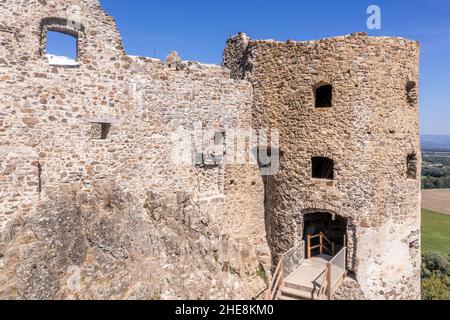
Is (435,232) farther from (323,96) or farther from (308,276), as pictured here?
(308,276)

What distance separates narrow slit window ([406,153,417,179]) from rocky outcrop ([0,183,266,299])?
19.6 feet

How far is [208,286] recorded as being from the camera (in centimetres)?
999

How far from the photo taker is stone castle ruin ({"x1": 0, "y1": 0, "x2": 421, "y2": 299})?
27.8 feet

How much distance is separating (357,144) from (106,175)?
22.3 ft

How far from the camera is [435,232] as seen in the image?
46281 mm

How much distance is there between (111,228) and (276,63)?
675cm

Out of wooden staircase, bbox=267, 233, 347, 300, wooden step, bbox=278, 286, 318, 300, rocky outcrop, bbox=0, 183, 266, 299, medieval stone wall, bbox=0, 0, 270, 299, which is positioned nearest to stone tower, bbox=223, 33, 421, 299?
wooden staircase, bbox=267, 233, 347, 300

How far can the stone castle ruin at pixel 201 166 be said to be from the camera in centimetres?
848

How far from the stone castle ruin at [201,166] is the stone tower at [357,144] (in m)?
0.04

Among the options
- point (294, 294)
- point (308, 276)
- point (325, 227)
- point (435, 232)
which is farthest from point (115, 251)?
point (435, 232)

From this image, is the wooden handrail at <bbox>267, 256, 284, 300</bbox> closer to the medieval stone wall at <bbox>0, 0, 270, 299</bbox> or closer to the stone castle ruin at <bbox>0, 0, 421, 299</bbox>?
the stone castle ruin at <bbox>0, 0, 421, 299</bbox>

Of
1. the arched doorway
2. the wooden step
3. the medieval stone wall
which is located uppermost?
the medieval stone wall
